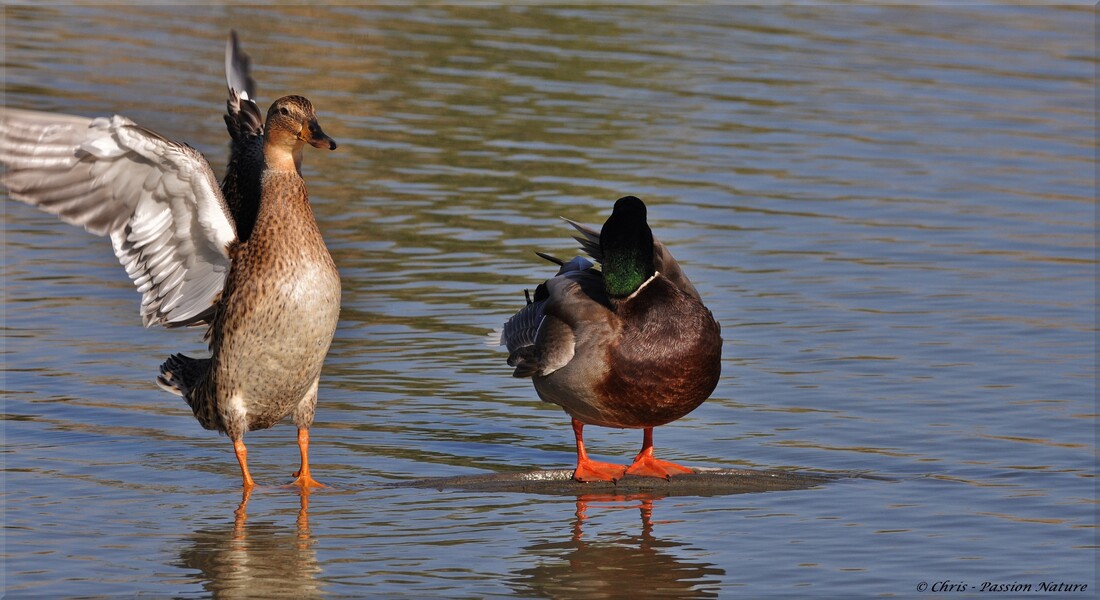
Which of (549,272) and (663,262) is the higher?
(663,262)

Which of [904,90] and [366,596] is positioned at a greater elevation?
[904,90]

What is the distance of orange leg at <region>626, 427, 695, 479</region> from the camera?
6.99m

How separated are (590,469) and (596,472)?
0.10 ft

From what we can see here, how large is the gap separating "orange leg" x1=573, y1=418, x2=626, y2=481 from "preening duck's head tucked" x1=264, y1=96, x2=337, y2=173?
1664 mm

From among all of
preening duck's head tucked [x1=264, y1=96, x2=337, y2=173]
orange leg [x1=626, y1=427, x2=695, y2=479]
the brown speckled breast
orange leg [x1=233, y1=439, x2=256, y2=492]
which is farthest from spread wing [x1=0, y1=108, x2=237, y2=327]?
orange leg [x1=626, y1=427, x2=695, y2=479]

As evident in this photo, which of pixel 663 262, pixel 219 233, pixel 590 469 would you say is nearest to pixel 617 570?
pixel 590 469

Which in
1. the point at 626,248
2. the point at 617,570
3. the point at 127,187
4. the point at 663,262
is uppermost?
the point at 127,187

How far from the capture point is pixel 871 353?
8.82 meters

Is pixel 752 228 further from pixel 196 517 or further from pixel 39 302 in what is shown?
pixel 196 517

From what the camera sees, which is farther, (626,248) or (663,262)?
(663,262)

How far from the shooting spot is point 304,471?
6.91 m

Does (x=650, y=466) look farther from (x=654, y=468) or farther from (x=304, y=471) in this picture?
(x=304, y=471)

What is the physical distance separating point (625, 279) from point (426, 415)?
57.7 inches

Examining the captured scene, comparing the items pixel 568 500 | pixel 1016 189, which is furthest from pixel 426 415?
pixel 1016 189
